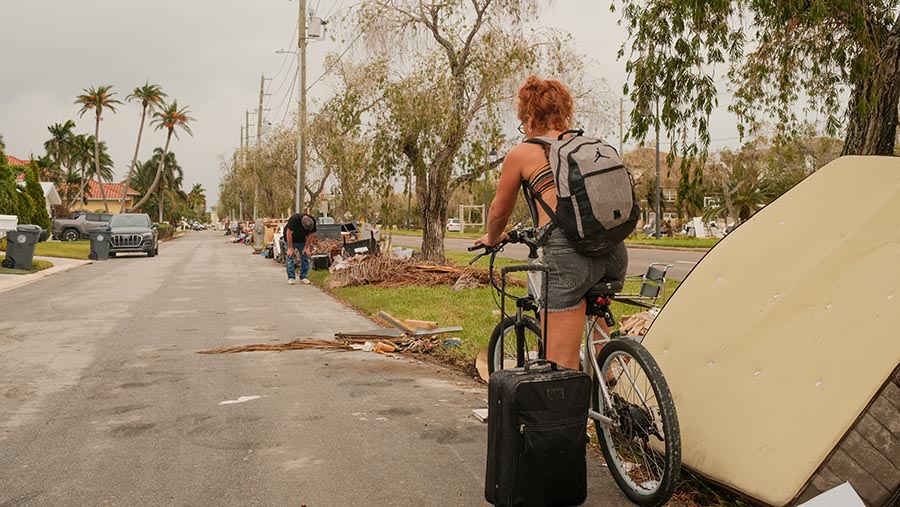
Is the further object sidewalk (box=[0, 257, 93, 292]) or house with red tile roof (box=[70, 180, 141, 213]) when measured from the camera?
house with red tile roof (box=[70, 180, 141, 213])

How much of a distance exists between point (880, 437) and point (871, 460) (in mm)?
95

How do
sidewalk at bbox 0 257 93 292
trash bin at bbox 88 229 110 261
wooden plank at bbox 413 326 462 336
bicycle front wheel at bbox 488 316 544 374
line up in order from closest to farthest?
bicycle front wheel at bbox 488 316 544 374 → wooden plank at bbox 413 326 462 336 → sidewalk at bbox 0 257 93 292 → trash bin at bbox 88 229 110 261

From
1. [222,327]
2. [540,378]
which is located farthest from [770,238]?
[222,327]

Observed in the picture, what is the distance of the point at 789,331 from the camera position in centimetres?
358

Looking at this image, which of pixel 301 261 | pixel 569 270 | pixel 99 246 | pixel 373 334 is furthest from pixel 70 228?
pixel 569 270

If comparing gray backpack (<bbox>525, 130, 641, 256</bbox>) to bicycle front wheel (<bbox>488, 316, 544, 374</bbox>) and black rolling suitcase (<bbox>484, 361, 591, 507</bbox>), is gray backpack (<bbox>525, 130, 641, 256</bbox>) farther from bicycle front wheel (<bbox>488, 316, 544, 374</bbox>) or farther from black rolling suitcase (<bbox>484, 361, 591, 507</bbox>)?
bicycle front wheel (<bbox>488, 316, 544, 374</bbox>)

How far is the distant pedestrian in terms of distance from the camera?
57.2 feet

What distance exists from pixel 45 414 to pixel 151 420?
0.85 metres

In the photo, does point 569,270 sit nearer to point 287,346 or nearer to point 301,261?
point 287,346

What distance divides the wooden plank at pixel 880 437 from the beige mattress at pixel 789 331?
0.14ft

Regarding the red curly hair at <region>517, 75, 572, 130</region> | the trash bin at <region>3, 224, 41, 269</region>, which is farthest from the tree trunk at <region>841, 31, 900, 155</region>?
the trash bin at <region>3, 224, 41, 269</region>

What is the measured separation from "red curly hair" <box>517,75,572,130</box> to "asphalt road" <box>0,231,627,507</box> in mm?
1897

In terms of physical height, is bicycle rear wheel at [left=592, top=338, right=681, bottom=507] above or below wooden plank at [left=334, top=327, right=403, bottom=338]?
above

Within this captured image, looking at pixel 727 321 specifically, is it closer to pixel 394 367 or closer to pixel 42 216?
pixel 394 367
